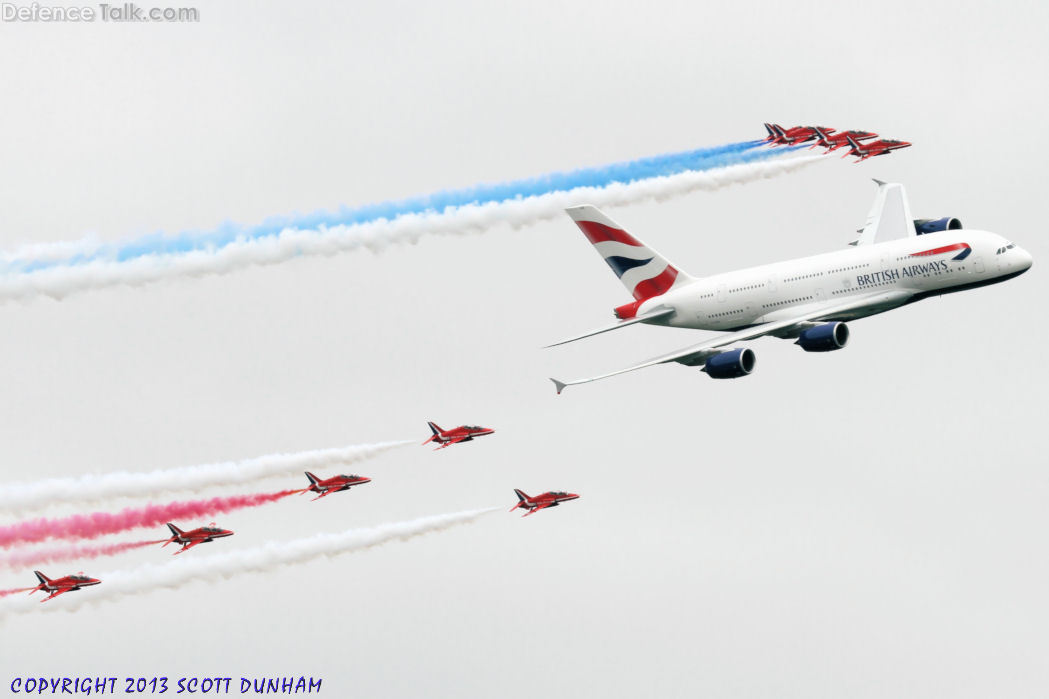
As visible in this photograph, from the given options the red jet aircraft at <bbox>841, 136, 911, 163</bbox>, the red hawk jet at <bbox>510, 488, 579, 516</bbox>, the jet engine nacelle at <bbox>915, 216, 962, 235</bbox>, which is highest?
the red jet aircraft at <bbox>841, 136, 911, 163</bbox>

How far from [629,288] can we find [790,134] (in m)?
16.1

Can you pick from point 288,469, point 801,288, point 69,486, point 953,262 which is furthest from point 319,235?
point 953,262

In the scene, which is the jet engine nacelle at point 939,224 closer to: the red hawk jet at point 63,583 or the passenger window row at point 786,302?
the passenger window row at point 786,302

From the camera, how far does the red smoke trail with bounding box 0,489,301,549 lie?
341 ft

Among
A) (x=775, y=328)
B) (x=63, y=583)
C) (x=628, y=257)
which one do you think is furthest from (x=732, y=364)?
(x=63, y=583)

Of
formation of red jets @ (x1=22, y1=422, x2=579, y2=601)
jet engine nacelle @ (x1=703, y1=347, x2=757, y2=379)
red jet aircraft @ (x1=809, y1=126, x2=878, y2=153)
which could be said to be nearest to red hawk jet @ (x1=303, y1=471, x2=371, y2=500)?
formation of red jets @ (x1=22, y1=422, x2=579, y2=601)

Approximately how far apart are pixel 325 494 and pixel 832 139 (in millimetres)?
42906

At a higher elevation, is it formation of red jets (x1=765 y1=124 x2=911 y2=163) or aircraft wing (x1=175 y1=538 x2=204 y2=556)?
formation of red jets (x1=765 y1=124 x2=911 y2=163)

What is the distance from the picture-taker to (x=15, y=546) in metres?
104

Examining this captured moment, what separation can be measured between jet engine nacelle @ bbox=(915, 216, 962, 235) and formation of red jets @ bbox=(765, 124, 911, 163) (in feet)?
19.4

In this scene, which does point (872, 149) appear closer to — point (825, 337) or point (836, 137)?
point (836, 137)

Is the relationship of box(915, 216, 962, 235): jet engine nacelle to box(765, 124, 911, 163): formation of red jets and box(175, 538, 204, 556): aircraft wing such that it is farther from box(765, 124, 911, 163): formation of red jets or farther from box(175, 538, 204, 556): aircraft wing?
box(175, 538, 204, 556): aircraft wing

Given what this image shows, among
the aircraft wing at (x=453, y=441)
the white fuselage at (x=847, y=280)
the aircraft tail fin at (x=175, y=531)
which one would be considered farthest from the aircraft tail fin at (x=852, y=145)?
the aircraft tail fin at (x=175, y=531)

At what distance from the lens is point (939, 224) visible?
121 metres
